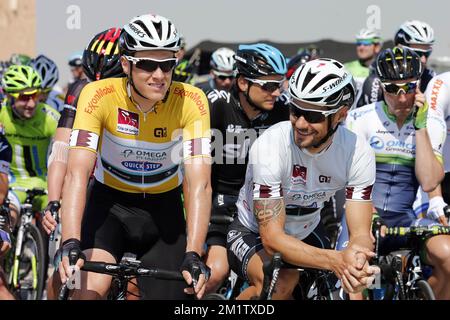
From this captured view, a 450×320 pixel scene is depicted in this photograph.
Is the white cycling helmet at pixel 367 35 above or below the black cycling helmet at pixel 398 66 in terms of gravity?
below

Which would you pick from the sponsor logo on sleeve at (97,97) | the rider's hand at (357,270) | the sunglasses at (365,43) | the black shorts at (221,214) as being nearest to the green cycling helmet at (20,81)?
the black shorts at (221,214)

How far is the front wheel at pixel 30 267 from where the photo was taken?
356 inches

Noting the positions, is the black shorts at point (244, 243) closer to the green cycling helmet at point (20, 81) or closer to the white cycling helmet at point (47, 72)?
the green cycling helmet at point (20, 81)

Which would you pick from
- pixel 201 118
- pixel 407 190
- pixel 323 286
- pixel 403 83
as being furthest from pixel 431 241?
pixel 201 118

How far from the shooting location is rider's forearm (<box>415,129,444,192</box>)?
23.3 ft

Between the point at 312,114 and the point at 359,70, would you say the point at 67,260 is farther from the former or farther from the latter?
the point at 359,70

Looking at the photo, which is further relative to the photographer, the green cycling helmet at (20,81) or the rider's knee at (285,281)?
the green cycling helmet at (20,81)

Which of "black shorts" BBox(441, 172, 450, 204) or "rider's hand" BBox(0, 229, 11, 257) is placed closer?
"rider's hand" BBox(0, 229, 11, 257)

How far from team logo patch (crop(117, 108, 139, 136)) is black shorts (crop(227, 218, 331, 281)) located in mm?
983

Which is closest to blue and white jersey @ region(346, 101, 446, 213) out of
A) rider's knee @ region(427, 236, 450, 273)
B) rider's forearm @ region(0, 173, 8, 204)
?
rider's knee @ region(427, 236, 450, 273)

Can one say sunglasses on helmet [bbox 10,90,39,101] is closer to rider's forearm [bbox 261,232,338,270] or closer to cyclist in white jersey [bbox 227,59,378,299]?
cyclist in white jersey [bbox 227,59,378,299]

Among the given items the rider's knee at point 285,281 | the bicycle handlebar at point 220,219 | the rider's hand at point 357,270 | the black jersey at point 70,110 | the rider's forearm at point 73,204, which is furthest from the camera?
the bicycle handlebar at point 220,219

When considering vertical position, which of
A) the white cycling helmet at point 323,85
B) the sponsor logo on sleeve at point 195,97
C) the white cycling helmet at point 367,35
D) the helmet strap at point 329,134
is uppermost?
the white cycling helmet at point 323,85

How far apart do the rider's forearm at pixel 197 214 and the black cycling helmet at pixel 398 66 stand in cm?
246
